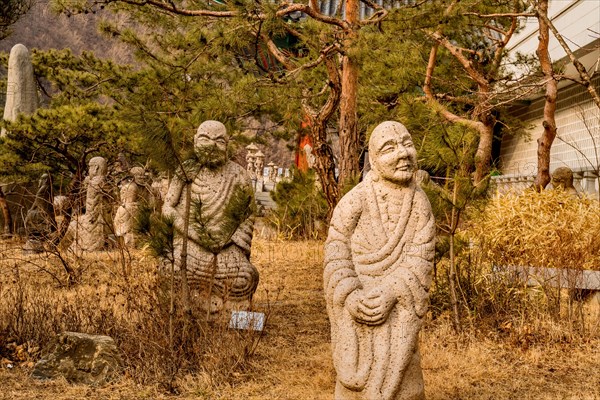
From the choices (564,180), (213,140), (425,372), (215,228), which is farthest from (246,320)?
(564,180)

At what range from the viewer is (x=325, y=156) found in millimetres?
9805

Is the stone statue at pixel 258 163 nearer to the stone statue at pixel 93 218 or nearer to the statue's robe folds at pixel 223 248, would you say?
the stone statue at pixel 93 218

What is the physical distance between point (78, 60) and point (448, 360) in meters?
11.6

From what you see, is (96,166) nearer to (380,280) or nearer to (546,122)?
(546,122)

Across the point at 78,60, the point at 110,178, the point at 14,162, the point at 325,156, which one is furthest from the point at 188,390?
the point at 78,60

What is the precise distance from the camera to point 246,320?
6203 mm

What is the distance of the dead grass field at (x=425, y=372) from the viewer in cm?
548

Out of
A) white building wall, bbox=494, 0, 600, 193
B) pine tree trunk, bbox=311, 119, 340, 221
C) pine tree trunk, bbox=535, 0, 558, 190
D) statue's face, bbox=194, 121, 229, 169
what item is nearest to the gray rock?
statue's face, bbox=194, 121, 229, 169

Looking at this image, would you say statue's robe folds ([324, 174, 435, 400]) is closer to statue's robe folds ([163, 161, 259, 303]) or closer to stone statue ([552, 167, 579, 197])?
statue's robe folds ([163, 161, 259, 303])

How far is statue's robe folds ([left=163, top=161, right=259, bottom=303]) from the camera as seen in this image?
665 cm

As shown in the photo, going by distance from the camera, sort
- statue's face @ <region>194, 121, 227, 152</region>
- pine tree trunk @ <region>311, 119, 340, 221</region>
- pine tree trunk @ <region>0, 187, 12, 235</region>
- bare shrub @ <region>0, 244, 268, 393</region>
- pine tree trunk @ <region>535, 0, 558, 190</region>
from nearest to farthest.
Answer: bare shrub @ <region>0, 244, 268, 393</region> → statue's face @ <region>194, 121, 227, 152</region> → pine tree trunk @ <region>535, 0, 558, 190</region> → pine tree trunk @ <region>311, 119, 340, 221</region> → pine tree trunk @ <region>0, 187, 12, 235</region>

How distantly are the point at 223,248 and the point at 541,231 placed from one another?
3.33 m

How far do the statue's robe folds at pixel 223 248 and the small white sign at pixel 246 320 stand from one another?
1.12ft

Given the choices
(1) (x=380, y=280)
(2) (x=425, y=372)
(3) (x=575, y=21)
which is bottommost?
(2) (x=425, y=372)
